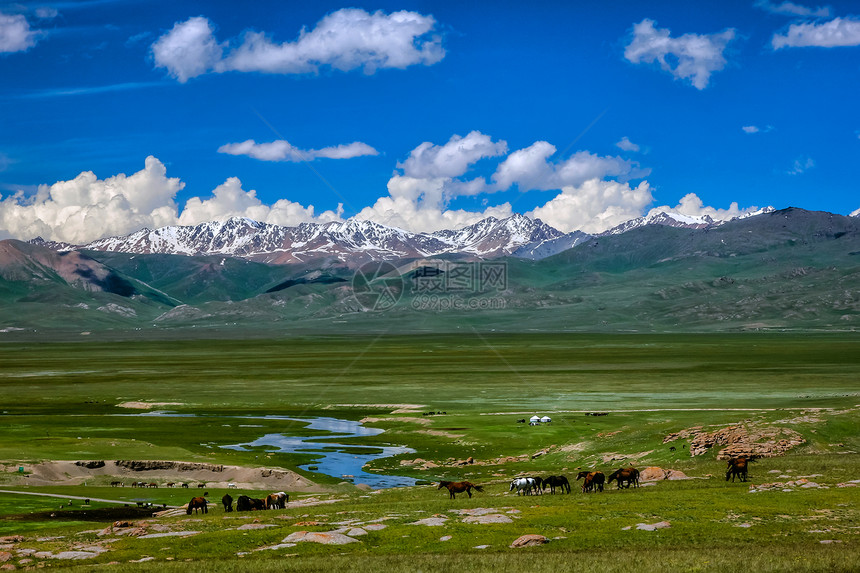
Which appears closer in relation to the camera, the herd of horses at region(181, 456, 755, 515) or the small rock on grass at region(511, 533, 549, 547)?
the small rock on grass at region(511, 533, 549, 547)

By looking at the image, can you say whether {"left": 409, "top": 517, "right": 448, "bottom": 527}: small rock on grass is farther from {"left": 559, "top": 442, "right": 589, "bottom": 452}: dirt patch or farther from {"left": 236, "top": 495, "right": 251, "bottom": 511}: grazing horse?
{"left": 559, "top": 442, "right": 589, "bottom": 452}: dirt patch

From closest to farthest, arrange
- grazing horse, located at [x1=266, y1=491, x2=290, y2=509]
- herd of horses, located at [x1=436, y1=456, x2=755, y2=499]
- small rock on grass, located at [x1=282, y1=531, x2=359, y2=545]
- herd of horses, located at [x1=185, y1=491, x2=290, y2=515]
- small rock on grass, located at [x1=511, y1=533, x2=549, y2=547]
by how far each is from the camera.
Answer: small rock on grass, located at [x1=511, y1=533, x2=549, y2=547], small rock on grass, located at [x1=282, y1=531, x2=359, y2=545], herd of horses, located at [x1=185, y1=491, x2=290, y2=515], grazing horse, located at [x1=266, y1=491, x2=290, y2=509], herd of horses, located at [x1=436, y1=456, x2=755, y2=499]

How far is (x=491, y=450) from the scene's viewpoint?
177 feet

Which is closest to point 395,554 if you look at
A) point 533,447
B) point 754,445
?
point 754,445

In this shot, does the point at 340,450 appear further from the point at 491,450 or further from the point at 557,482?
the point at 557,482

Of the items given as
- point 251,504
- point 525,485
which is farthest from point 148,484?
point 525,485

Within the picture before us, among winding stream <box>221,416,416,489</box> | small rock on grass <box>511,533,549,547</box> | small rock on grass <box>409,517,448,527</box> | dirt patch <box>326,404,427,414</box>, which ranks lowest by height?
winding stream <box>221,416,416,489</box>

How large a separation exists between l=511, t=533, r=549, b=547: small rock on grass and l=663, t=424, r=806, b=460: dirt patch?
2099 cm

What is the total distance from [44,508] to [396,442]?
2975 centimetres

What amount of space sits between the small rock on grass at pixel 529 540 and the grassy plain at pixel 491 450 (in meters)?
0.43

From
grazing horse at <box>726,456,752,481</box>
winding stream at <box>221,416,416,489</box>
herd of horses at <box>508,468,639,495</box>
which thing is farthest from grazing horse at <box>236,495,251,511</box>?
grazing horse at <box>726,456,752,481</box>

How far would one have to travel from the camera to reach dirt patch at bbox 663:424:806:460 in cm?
4016

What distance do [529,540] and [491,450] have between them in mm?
31864

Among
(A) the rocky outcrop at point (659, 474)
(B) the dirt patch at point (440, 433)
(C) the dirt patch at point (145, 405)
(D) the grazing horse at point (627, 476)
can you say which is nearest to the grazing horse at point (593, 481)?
(D) the grazing horse at point (627, 476)
